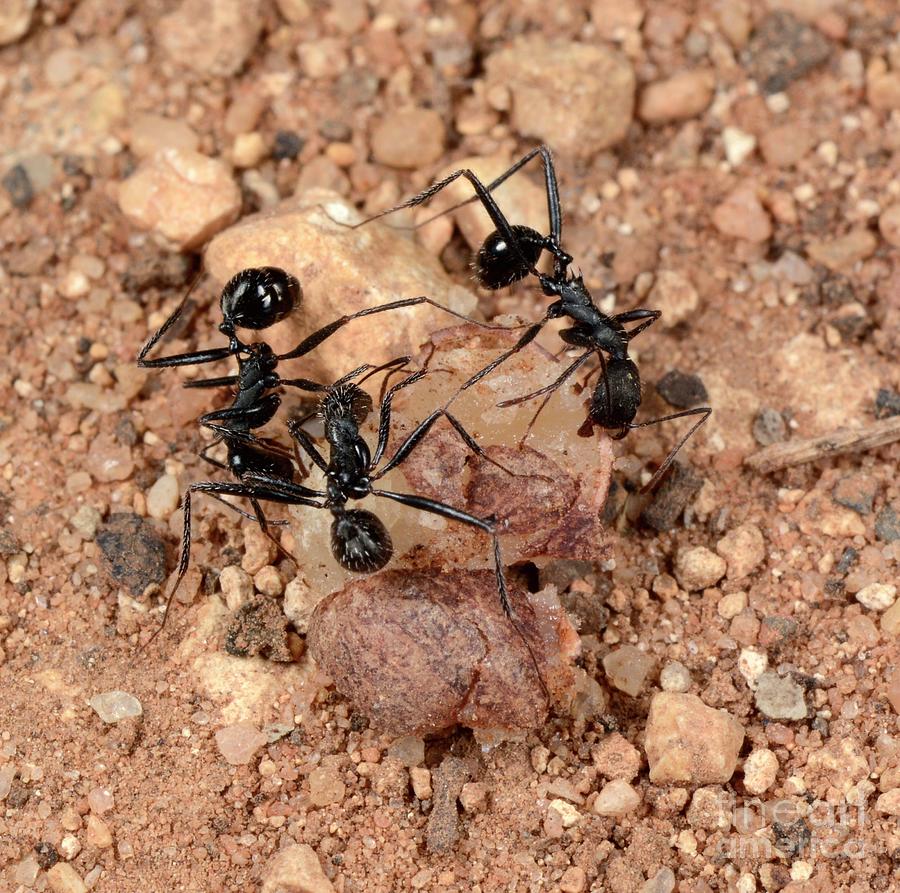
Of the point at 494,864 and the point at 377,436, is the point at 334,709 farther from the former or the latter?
the point at 377,436

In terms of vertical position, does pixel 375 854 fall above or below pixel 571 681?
below

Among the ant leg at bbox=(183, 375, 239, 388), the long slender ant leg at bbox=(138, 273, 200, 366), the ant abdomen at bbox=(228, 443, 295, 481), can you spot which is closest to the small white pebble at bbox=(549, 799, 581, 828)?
the ant abdomen at bbox=(228, 443, 295, 481)

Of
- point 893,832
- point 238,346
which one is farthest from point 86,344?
point 893,832

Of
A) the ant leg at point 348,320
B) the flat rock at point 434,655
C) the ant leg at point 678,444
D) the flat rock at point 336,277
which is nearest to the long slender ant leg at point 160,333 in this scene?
the flat rock at point 336,277

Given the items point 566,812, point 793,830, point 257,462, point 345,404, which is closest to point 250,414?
point 257,462

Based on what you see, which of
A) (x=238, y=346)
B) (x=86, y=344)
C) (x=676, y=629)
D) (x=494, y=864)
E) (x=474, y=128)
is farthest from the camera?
(x=474, y=128)

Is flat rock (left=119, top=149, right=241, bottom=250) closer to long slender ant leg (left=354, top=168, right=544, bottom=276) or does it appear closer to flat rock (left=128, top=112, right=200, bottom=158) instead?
flat rock (left=128, top=112, right=200, bottom=158)

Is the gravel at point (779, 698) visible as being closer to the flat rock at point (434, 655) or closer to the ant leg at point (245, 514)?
the flat rock at point (434, 655)
